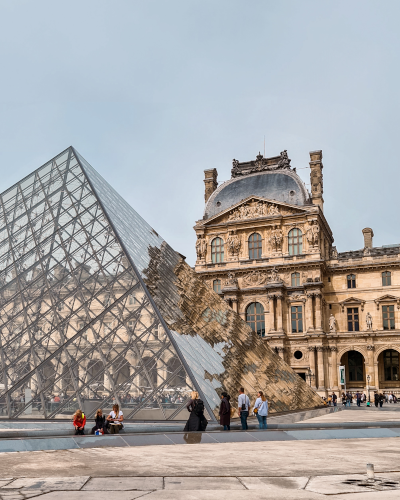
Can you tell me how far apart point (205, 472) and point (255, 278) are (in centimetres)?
3777

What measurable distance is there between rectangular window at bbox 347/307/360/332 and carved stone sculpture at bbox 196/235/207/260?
506 inches

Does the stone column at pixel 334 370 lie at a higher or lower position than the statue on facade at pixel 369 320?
lower

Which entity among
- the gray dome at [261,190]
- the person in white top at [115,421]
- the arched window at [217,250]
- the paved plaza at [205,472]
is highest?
the gray dome at [261,190]

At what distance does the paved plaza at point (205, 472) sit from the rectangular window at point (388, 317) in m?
33.9

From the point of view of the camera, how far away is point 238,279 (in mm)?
44031

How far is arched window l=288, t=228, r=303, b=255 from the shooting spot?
1688 inches

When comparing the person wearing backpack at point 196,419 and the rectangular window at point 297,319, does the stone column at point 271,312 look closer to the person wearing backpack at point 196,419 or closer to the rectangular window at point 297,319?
the rectangular window at point 297,319

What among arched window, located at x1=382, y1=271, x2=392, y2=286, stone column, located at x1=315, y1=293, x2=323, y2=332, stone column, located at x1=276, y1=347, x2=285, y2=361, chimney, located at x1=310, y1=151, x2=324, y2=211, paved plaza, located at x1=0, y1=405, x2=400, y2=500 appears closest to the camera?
paved plaza, located at x1=0, y1=405, x2=400, y2=500

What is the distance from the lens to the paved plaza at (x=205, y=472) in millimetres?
4625

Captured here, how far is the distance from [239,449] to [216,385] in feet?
15.3

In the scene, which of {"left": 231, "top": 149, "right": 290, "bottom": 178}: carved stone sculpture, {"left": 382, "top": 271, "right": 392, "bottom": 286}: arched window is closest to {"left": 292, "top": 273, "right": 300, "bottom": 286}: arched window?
{"left": 382, "top": 271, "right": 392, "bottom": 286}: arched window

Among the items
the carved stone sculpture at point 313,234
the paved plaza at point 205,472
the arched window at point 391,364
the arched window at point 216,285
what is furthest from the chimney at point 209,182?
the paved plaza at point 205,472

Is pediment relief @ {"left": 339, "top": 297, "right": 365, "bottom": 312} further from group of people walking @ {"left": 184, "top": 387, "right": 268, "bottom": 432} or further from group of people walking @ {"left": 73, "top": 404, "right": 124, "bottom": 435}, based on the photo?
group of people walking @ {"left": 73, "top": 404, "right": 124, "bottom": 435}

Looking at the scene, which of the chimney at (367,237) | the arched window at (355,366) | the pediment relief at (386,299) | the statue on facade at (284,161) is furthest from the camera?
the chimney at (367,237)
